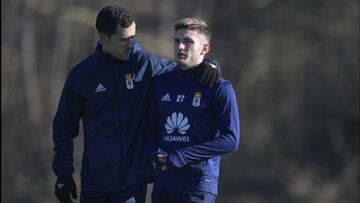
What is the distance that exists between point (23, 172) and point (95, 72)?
1515cm

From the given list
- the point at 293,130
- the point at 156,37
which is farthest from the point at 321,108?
the point at 156,37

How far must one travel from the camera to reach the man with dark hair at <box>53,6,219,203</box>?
7512 mm

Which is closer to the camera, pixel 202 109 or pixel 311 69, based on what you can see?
pixel 202 109

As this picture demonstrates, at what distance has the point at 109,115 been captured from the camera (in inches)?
297

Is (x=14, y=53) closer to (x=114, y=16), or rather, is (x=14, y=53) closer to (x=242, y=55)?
(x=242, y=55)

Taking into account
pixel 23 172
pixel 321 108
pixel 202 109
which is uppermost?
pixel 202 109

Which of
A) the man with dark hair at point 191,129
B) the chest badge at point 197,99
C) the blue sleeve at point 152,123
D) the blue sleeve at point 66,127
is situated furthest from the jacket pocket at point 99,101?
the chest badge at point 197,99

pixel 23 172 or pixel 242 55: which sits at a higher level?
pixel 242 55

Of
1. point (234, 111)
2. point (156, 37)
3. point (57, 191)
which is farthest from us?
point (156, 37)

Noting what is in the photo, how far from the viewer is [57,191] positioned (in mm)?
7660

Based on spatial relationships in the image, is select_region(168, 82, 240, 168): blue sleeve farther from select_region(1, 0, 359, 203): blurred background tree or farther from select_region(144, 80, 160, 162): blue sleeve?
select_region(1, 0, 359, 203): blurred background tree

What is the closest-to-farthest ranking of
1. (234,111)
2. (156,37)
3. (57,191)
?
(234,111), (57,191), (156,37)

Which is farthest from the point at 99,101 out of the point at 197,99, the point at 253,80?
the point at 253,80

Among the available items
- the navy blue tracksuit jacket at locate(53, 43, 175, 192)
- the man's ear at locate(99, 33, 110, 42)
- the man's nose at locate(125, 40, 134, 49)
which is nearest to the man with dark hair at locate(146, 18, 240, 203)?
the navy blue tracksuit jacket at locate(53, 43, 175, 192)
